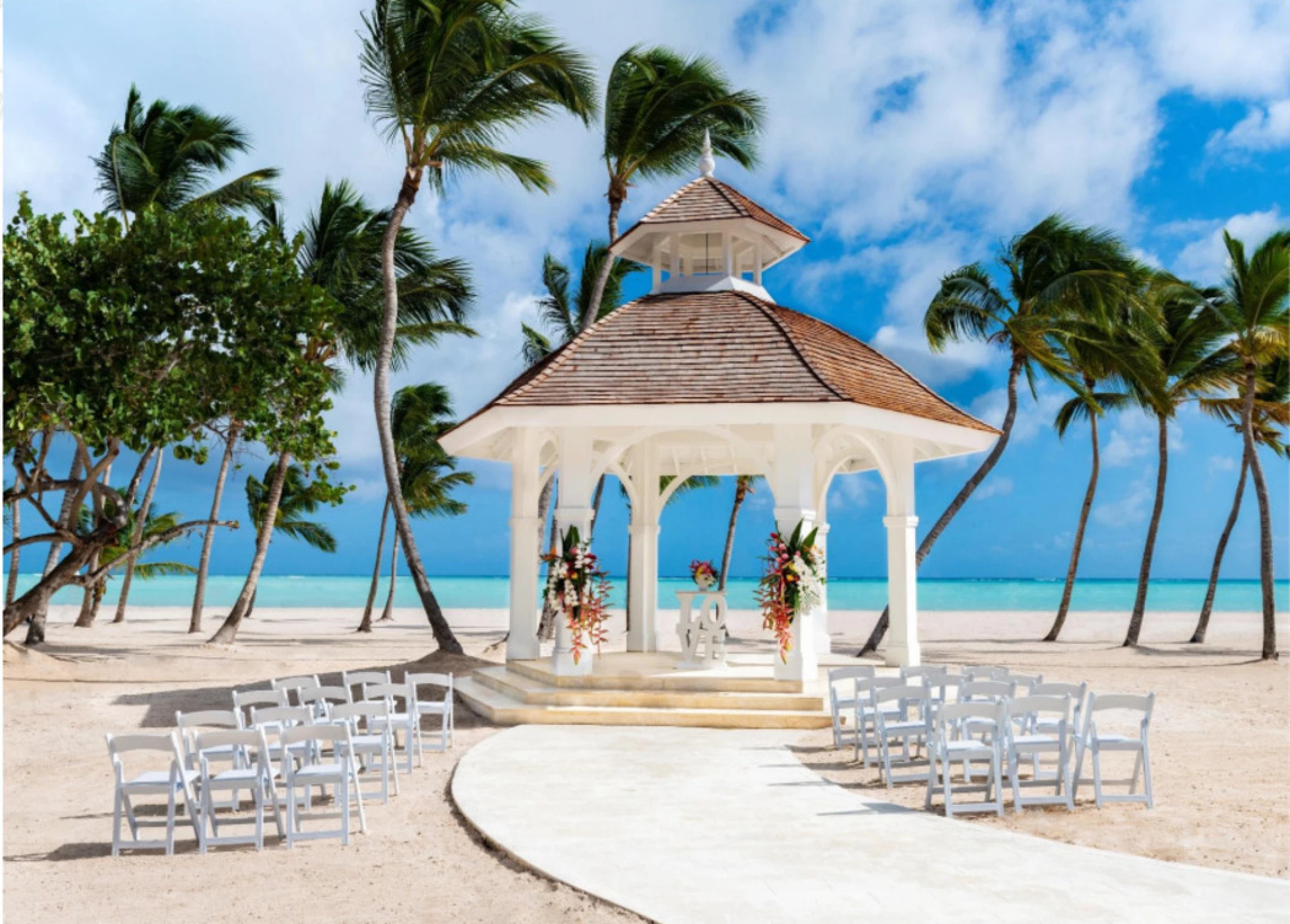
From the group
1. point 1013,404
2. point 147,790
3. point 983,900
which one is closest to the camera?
point 983,900

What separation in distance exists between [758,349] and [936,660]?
12.8 m

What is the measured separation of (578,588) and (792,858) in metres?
7.28

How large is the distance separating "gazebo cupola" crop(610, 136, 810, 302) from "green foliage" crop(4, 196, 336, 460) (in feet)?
17.2

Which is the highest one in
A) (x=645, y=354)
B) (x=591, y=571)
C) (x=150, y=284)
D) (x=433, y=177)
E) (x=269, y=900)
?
(x=433, y=177)

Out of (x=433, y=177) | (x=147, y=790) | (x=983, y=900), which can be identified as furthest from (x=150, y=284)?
(x=983, y=900)

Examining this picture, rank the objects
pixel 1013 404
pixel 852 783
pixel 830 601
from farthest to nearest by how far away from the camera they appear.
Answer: pixel 830 601 → pixel 1013 404 → pixel 852 783

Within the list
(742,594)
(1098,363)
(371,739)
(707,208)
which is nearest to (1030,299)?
(1098,363)

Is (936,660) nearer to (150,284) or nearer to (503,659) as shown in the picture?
(503,659)

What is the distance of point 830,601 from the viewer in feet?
267

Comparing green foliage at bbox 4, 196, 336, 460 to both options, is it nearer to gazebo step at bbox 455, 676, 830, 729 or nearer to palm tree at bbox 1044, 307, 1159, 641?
gazebo step at bbox 455, 676, 830, 729

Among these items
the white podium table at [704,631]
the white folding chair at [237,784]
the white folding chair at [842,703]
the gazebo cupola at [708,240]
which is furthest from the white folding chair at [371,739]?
the gazebo cupola at [708,240]

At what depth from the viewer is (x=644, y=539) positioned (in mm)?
18203

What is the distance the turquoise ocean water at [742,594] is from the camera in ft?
253

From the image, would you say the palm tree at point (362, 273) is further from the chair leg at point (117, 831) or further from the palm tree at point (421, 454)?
the chair leg at point (117, 831)
